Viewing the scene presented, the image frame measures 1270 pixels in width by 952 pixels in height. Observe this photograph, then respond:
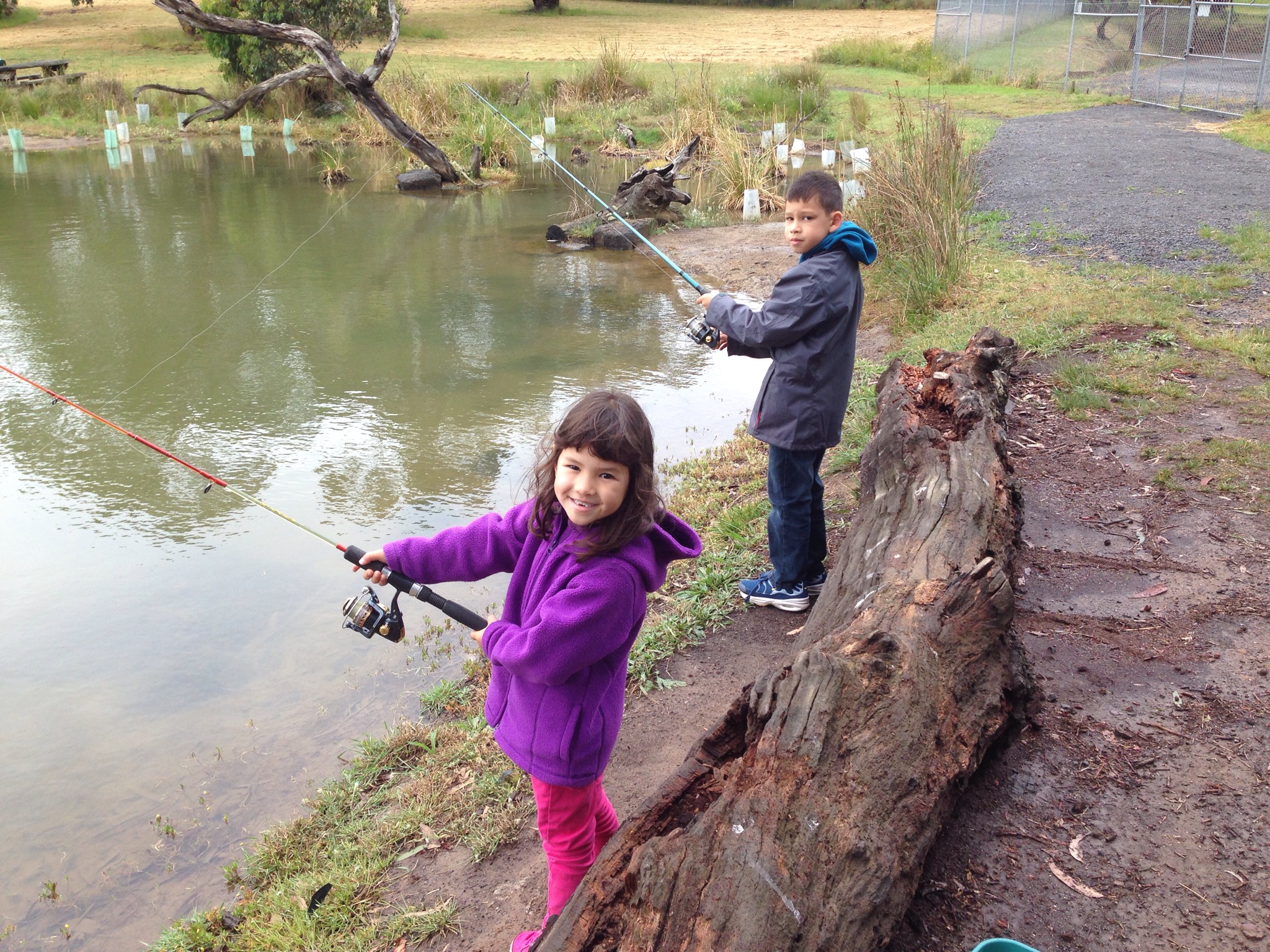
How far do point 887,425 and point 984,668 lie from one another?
1511mm

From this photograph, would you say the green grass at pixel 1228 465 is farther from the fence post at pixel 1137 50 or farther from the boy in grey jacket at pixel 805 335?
the fence post at pixel 1137 50

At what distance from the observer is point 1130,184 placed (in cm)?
1020

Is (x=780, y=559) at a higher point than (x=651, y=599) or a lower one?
higher

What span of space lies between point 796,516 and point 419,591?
5.53 feet

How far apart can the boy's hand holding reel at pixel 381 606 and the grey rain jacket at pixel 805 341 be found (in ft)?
4.74

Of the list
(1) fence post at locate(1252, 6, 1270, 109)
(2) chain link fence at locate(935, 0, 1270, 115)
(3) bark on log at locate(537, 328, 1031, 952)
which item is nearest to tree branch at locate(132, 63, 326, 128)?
(1) fence post at locate(1252, 6, 1270, 109)

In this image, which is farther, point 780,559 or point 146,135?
point 146,135

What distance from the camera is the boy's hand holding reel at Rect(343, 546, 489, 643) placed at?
2428mm

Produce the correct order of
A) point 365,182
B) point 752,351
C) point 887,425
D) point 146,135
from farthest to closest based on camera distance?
1. point 146,135
2. point 365,182
3. point 887,425
4. point 752,351

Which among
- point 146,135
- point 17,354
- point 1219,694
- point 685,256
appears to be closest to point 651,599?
point 1219,694

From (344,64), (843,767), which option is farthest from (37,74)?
(843,767)

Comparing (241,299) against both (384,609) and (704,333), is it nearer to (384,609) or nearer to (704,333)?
(704,333)

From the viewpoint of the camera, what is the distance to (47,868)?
3127 mm

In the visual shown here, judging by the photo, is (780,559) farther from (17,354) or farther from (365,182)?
(365,182)
